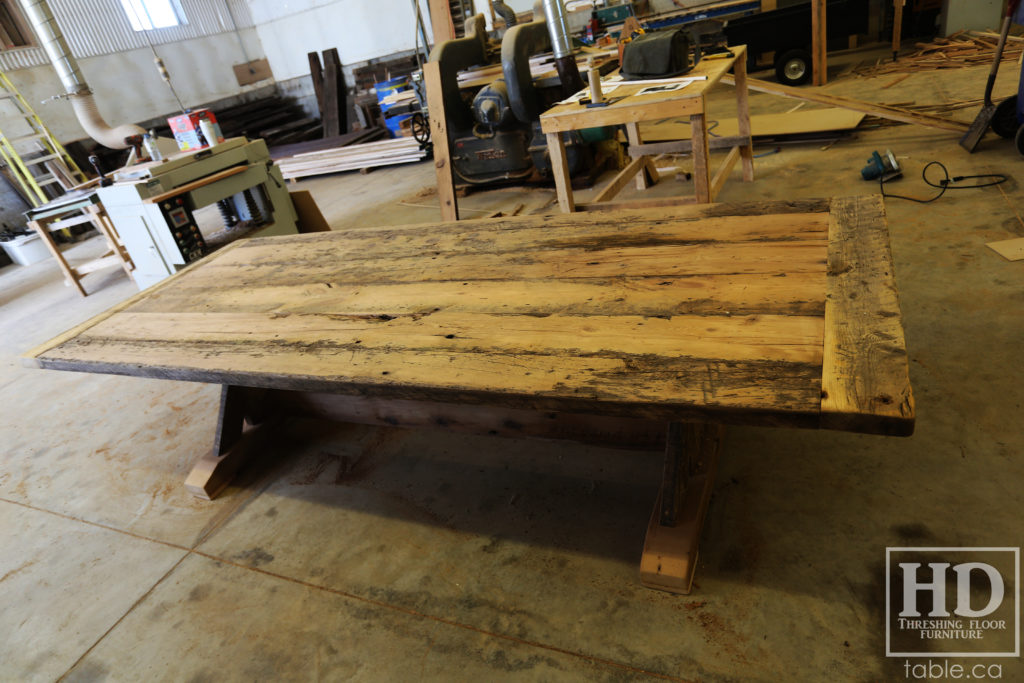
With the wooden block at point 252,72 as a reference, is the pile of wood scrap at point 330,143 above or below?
below

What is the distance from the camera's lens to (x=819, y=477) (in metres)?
1.51

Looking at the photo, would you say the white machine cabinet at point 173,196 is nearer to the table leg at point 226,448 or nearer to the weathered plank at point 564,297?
the table leg at point 226,448

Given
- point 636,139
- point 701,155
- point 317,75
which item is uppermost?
point 317,75

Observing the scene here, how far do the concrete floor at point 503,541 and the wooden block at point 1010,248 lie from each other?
56 mm

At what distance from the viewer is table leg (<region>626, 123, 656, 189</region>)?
3602 mm

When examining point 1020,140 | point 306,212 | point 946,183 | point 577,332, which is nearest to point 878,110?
point 1020,140

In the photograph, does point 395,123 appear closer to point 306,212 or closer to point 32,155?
point 306,212

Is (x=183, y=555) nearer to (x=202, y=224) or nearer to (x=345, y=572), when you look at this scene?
(x=345, y=572)

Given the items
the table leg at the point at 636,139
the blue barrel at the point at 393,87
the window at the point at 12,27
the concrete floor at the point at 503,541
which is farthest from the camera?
the window at the point at 12,27

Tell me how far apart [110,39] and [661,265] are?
9.27 m

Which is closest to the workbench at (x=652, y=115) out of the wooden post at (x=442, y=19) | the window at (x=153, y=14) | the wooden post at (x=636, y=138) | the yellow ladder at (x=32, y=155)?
the wooden post at (x=636, y=138)

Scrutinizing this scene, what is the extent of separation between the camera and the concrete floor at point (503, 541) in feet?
4.09

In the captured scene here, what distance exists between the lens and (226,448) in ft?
6.61

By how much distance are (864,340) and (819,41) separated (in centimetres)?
552
